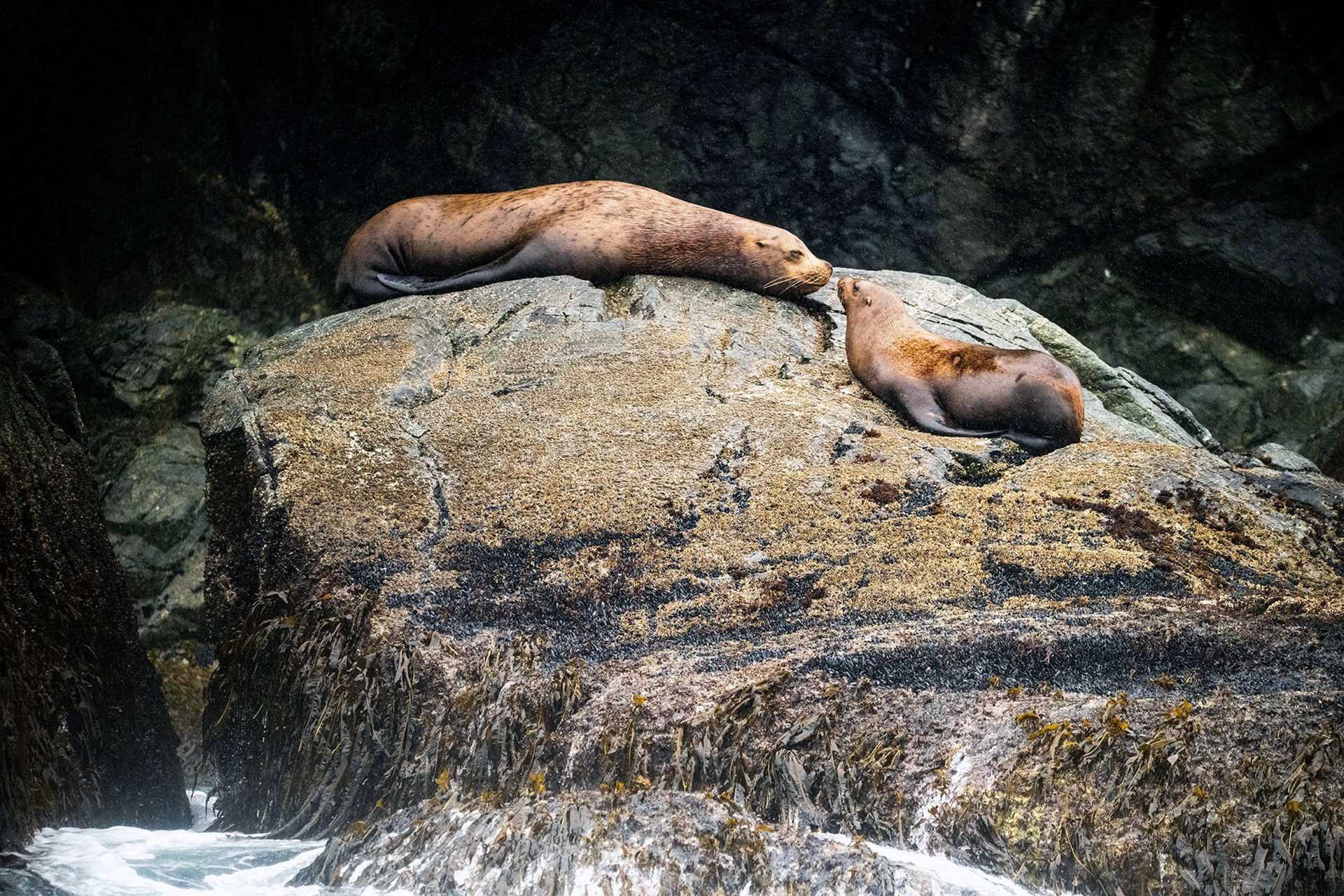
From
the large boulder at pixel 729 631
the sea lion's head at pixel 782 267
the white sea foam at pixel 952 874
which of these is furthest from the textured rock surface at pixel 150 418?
the white sea foam at pixel 952 874

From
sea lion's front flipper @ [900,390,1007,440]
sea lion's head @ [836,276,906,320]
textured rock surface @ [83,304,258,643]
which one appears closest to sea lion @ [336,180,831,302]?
sea lion's head @ [836,276,906,320]

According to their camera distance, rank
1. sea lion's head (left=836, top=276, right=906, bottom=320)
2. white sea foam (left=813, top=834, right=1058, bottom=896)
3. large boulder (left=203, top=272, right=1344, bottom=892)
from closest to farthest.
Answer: white sea foam (left=813, top=834, right=1058, bottom=896), large boulder (left=203, top=272, right=1344, bottom=892), sea lion's head (left=836, top=276, right=906, bottom=320)

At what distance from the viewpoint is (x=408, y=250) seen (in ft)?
22.4

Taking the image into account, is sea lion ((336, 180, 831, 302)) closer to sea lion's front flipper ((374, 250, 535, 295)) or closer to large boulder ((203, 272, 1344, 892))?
sea lion's front flipper ((374, 250, 535, 295))

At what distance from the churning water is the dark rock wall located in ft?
15.0

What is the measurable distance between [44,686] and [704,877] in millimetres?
2333

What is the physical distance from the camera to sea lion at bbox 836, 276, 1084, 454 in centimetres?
490

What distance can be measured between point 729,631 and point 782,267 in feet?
10.7

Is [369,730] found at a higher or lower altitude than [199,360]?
lower

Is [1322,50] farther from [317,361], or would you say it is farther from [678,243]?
[317,361]

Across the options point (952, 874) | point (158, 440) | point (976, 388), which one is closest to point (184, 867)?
point (952, 874)

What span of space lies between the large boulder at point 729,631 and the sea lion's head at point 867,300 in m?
0.54

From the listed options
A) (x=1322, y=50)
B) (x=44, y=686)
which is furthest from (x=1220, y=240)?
(x=44, y=686)

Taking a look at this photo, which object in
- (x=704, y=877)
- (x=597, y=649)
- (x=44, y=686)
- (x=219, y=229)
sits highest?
(x=219, y=229)
